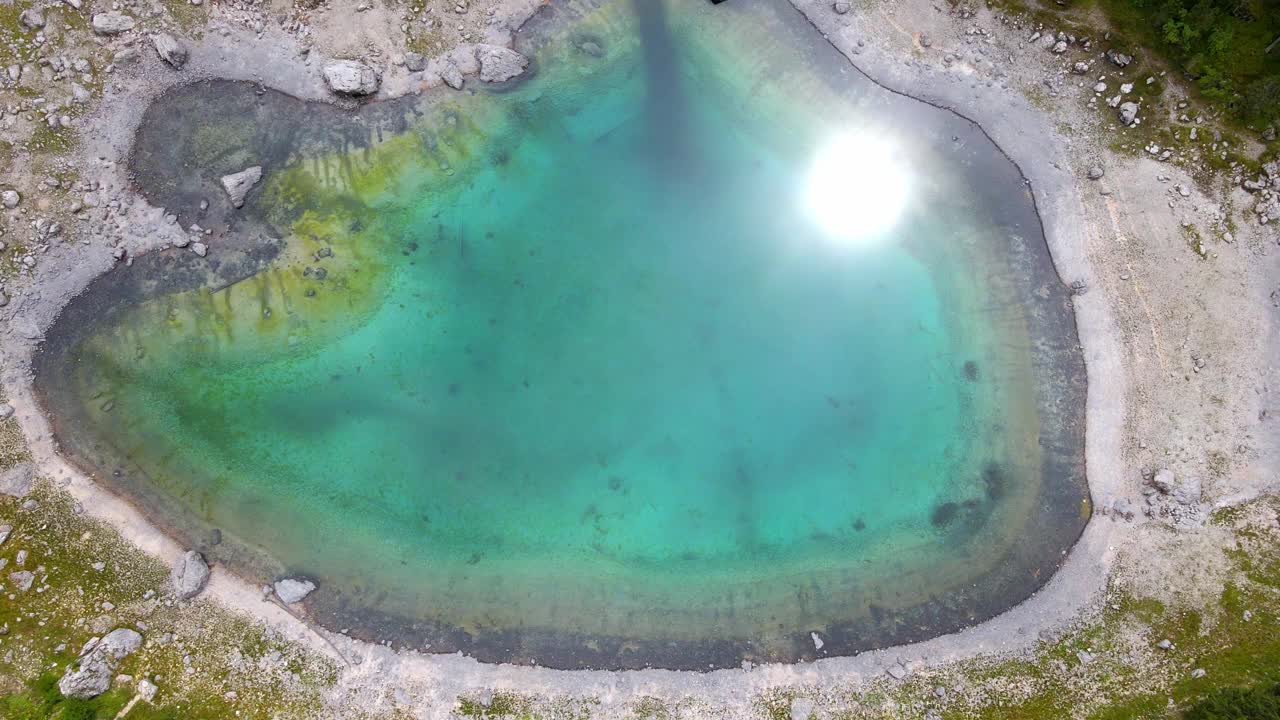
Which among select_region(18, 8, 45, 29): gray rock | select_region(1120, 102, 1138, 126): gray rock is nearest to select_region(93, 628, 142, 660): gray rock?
select_region(18, 8, 45, 29): gray rock

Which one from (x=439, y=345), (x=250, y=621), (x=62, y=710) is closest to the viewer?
(x=62, y=710)

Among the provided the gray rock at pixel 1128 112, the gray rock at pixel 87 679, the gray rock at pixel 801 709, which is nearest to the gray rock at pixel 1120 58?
the gray rock at pixel 1128 112

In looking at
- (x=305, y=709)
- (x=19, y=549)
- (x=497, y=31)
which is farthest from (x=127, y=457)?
(x=497, y=31)

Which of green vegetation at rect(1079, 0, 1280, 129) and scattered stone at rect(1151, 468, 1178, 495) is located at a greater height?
green vegetation at rect(1079, 0, 1280, 129)

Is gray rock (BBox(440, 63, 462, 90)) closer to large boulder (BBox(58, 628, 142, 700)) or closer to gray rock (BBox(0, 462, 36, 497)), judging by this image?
gray rock (BBox(0, 462, 36, 497))

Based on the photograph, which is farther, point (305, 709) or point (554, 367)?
point (554, 367)

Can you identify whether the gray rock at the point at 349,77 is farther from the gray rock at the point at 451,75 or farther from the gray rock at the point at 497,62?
the gray rock at the point at 497,62

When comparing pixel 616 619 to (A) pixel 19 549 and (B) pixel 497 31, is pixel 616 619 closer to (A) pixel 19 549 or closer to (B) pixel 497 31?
(A) pixel 19 549
